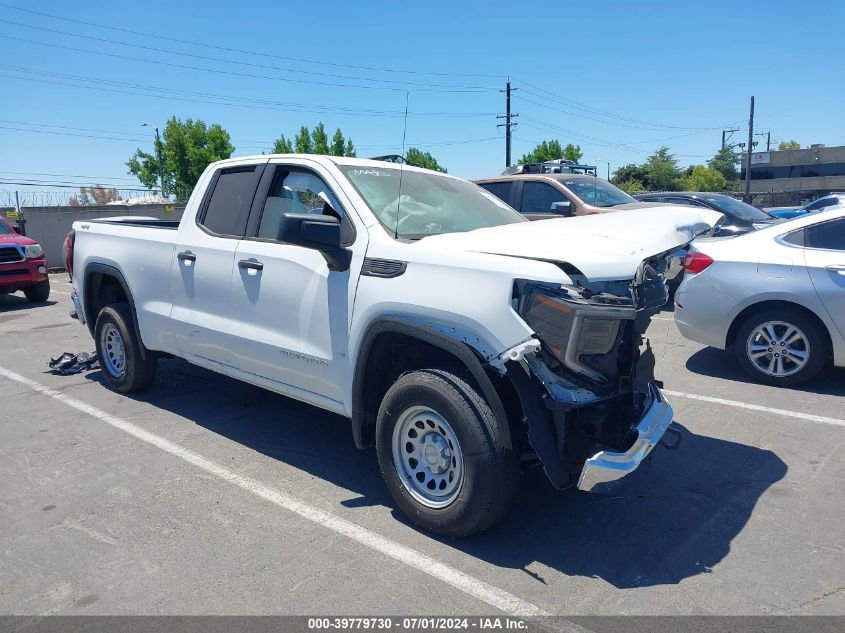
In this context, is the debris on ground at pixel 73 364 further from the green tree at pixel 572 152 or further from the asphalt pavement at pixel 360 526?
the green tree at pixel 572 152

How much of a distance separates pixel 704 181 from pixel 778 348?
8189 centimetres

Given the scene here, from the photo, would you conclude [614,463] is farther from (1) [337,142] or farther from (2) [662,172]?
(2) [662,172]

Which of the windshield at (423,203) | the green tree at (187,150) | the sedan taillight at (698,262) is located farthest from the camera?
the green tree at (187,150)

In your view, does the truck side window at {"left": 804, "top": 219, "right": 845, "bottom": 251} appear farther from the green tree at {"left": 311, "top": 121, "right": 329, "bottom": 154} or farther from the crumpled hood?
the green tree at {"left": 311, "top": 121, "right": 329, "bottom": 154}

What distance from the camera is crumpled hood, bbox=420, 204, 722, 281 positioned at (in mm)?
3305

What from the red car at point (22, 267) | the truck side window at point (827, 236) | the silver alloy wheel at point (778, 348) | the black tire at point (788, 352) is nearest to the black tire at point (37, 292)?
the red car at point (22, 267)

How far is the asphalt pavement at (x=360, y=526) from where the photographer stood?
126 inches

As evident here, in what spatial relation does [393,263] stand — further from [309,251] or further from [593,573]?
[593,573]

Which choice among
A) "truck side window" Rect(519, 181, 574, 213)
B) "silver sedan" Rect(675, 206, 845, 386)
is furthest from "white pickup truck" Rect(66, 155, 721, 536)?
"truck side window" Rect(519, 181, 574, 213)

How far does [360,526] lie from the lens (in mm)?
3879

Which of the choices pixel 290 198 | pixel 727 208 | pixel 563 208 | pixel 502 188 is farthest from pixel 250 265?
pixel 727 208

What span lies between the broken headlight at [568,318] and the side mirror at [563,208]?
21.8ft

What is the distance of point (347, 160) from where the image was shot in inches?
190

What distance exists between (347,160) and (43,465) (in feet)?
9.99
